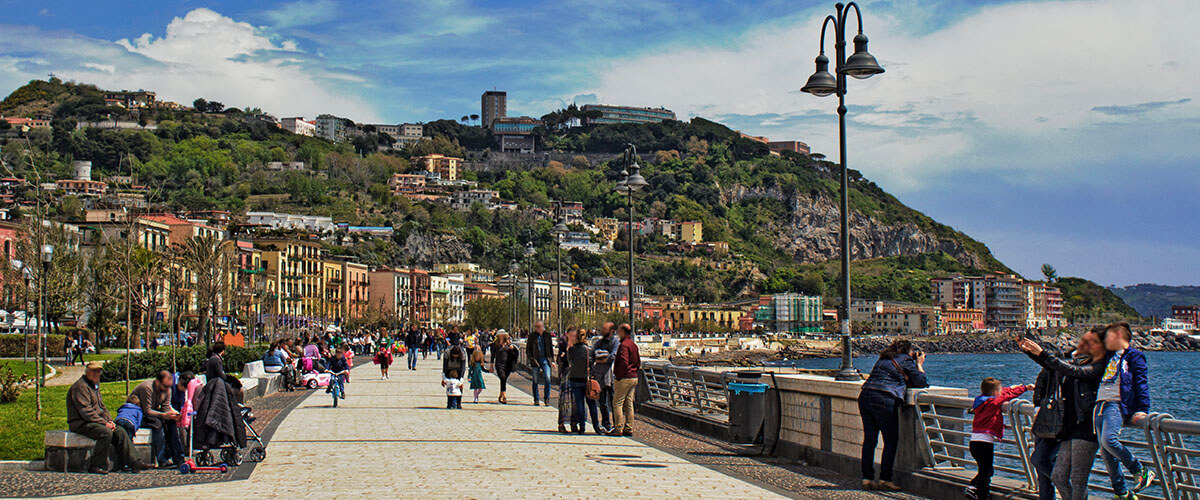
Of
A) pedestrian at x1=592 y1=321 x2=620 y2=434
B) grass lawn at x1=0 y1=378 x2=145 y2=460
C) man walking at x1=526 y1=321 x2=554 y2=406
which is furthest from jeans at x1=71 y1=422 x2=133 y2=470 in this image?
man walking at x1=526 y1=321 x2=554 y2=406

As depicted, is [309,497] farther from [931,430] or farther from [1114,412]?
[1114,412]

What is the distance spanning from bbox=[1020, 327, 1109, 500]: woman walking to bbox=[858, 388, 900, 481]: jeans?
2.33 metres

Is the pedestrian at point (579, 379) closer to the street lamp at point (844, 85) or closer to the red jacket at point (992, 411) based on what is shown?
the street lamp at point (844, 85)

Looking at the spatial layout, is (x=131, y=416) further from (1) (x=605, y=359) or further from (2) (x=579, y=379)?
(1) (x=605, y=359)

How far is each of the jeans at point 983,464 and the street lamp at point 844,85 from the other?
129 inches

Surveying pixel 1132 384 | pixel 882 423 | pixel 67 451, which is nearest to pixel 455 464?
pixel 67 451

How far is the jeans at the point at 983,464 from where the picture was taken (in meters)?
9.11

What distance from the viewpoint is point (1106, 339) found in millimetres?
7812

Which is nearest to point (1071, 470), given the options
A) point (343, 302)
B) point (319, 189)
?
point (343, 302)

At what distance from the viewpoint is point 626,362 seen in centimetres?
1544

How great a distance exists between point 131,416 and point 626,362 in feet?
20.4

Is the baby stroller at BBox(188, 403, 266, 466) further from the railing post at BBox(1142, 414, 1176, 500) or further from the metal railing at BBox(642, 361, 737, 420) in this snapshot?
the railing post at BBox(1142, 414, 1176, 500)

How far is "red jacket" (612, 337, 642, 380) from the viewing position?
605 inches

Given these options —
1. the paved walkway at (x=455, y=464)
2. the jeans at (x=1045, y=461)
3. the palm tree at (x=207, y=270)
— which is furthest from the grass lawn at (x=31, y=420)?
the palm tree at (x=207, y=270)
